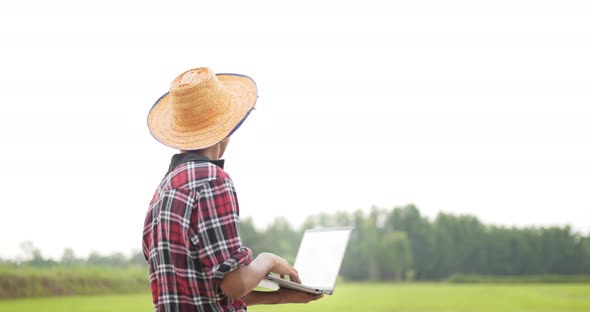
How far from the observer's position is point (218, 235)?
4.12ft

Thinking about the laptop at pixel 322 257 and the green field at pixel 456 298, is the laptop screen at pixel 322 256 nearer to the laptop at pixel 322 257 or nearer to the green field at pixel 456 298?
the laptop at pixel 322 257

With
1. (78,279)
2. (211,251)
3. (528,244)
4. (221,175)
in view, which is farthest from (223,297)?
(528,244)

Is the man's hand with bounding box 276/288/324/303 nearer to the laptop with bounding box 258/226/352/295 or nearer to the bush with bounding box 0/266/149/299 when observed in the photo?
the laptop with bounding box 258/226/352/295

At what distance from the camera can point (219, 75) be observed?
174 centimetres

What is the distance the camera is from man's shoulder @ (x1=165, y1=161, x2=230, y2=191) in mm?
1282

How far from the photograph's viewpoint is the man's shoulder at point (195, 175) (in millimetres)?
1282

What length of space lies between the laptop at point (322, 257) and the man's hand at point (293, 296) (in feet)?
0.10

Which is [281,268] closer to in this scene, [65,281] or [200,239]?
[200,239]

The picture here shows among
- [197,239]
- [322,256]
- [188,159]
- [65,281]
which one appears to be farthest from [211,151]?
[65,281]

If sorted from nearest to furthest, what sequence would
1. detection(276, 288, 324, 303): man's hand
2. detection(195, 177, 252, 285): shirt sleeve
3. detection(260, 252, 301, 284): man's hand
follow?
1. detection(195, 177, 252, 285): shirt sleeve
2. detection(260, 252, 301, 284): man's hand
3. detection(276, 288, 324, 303): man's hand

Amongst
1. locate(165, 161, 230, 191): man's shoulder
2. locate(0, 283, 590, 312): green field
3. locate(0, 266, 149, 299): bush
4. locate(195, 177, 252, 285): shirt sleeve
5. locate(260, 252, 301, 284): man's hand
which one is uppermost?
locate(165, 161, 230, 191): man's shoulder

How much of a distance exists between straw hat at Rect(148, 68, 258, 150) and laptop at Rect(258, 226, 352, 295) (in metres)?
0.46

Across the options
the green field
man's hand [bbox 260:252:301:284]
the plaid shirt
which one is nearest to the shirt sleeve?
the plaid shirt

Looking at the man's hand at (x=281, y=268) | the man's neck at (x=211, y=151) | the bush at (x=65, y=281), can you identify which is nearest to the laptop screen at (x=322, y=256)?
the man's hand at (x=281, y=268)
